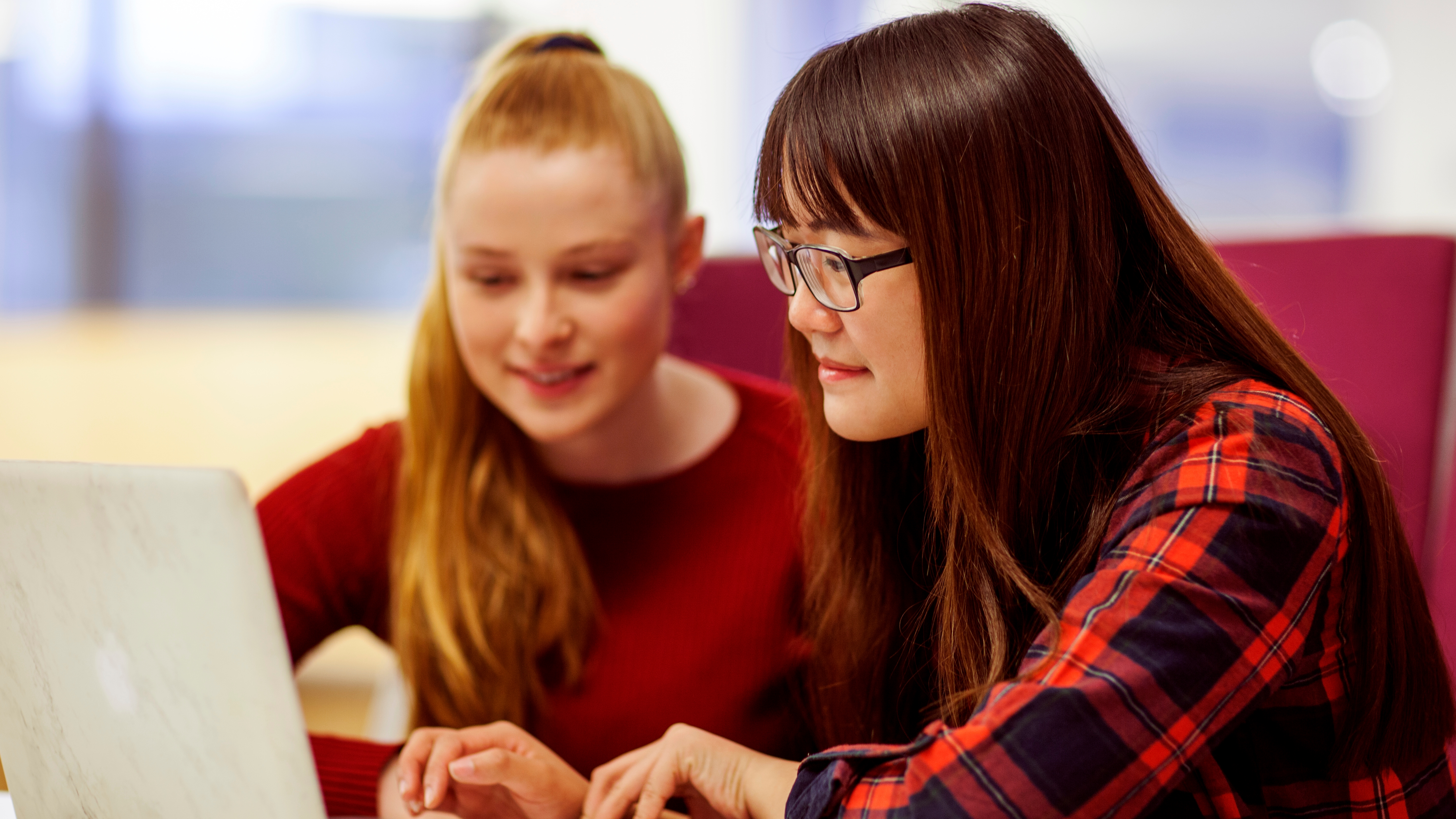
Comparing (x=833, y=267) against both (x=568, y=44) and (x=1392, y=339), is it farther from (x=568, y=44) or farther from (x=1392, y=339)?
(x=1392, y=339)

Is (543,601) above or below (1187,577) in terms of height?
below

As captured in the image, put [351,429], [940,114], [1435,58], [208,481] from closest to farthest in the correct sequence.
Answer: [208,481], [940,114], [1435,58], [351,429]

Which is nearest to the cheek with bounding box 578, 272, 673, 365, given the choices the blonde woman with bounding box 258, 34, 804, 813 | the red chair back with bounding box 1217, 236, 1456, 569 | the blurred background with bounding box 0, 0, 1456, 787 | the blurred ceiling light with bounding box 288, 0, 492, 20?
the blonde woman with bounding box 258, 34, 804, 813

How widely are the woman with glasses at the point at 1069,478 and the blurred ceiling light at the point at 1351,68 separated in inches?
93.6

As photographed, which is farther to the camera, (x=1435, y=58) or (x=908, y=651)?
(x=1435, y=58)

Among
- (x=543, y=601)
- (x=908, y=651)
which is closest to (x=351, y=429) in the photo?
(x=543, y=601)

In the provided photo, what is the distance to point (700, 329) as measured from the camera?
4.84 feet

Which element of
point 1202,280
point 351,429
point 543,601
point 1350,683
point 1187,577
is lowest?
point 351,429

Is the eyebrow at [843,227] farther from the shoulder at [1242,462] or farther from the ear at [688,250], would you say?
the ear at [688,250]

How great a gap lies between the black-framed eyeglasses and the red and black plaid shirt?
0.19 m

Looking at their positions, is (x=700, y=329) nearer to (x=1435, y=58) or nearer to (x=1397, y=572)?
(x=1397, y=572)

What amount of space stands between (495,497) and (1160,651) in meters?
0.72

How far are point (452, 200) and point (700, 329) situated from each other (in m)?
0.47

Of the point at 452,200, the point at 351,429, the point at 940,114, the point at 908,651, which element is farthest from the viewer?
the point at 351,429
